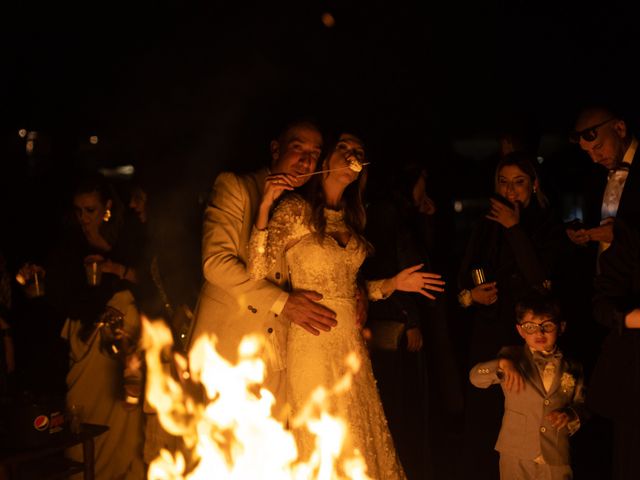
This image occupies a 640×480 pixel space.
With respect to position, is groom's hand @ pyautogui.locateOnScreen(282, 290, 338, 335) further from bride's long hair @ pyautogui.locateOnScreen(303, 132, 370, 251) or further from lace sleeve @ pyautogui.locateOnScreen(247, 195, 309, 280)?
bride's long hair @ pyautogui.locateOnScreen(303, 132, 370, 251)

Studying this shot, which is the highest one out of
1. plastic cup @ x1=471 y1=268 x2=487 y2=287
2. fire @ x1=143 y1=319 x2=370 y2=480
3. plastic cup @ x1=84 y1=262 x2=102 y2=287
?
plastic cup @ x1=84 y1=262 x2=102 y2=287

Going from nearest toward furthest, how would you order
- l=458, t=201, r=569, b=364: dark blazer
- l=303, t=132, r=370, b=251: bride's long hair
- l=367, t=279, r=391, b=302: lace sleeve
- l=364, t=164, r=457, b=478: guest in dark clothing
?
l=303, t=132, r=370, b=251: bride's long hair < l=367, t=279, r=391, b=302: lace sleeve < l=458, t=201, r=569, b=364: dark blazer < l=364, t=164, r=457, b=478: guest in dark clothing

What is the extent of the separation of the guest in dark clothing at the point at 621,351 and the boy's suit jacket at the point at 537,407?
0.48 ft

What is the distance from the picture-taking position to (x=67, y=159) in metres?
15.1

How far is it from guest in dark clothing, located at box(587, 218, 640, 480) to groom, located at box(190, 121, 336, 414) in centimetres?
145

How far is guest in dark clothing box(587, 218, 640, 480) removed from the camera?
12.2ft

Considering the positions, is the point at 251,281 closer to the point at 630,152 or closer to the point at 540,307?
the point at 540,307

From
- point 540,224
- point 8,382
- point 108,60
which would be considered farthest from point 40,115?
point 540,224

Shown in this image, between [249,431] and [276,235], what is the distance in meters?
1.12

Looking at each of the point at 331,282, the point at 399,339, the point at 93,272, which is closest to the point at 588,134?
the point at 331,282

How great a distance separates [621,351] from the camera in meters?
3.89

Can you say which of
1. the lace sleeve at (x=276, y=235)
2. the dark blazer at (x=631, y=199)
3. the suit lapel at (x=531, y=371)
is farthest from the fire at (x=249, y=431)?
the dark blazer at (x=631, y=199)

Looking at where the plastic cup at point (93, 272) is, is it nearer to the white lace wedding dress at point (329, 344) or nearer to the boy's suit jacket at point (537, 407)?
the white lace wedding dress at point (329, 344)

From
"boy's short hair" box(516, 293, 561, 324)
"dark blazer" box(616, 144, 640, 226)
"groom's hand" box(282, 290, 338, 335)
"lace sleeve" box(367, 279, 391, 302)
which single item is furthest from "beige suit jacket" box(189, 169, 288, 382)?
"dark blazer" box(616, 144, 640, 226)
